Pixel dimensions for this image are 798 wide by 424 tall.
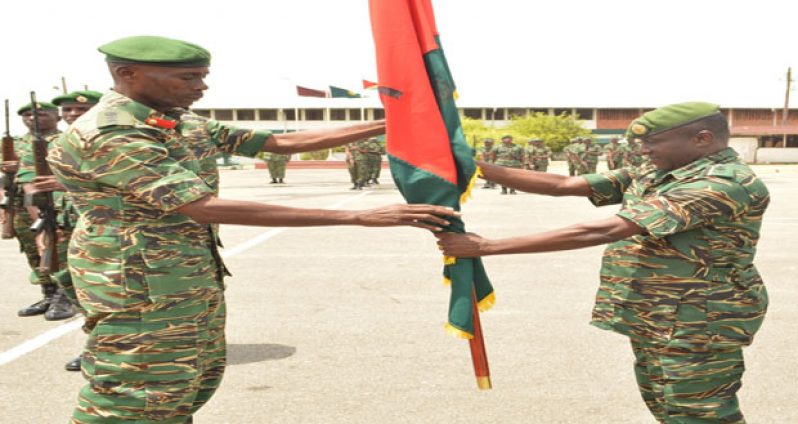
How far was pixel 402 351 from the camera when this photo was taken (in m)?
5.55

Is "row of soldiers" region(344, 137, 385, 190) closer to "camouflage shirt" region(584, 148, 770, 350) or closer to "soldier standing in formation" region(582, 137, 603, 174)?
"soldier standing in formation" region(582, 137, 603, 174)

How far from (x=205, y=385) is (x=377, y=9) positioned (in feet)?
5.84

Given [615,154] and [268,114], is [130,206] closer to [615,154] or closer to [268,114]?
[615,154]

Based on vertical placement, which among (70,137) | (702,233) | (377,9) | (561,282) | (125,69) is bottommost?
(561,282)

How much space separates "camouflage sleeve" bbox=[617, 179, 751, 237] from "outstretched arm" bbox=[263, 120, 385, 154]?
155 cm

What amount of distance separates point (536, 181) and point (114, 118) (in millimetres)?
2153

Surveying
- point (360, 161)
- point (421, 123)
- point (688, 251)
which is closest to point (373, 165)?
point (360, 161)

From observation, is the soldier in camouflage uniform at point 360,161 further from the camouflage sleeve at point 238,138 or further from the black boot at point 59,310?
the camouflage sleeve at point 238,138

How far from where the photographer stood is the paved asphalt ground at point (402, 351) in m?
4.39

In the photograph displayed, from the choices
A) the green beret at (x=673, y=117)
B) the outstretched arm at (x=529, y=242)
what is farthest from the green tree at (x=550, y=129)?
the outstretched arm at (x=529, y=242)

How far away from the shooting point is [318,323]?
21.1 feet

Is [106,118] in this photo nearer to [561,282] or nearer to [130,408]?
[130,408]

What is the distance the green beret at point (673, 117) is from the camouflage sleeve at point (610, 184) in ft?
1.82

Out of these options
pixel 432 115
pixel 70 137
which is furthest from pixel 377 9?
pixel 70 137
